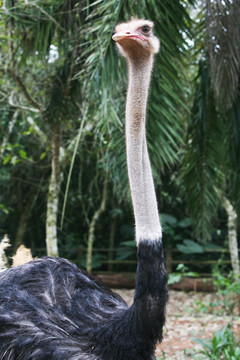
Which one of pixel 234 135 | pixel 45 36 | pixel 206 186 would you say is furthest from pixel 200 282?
pixel 45 36

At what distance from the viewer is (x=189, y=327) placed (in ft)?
18.6

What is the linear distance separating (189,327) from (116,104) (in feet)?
9.34

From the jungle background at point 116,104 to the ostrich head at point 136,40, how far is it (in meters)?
1.11

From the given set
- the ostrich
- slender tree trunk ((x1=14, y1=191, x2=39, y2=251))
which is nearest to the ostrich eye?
the ostrich

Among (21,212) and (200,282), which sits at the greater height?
(21,212)

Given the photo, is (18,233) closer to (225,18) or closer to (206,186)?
(206,186)

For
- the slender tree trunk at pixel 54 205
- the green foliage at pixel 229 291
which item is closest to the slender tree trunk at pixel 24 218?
the slender tree trunk at pixel 54 205

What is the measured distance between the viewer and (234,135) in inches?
176

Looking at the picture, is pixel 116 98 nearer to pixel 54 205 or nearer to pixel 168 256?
pixel 54 205

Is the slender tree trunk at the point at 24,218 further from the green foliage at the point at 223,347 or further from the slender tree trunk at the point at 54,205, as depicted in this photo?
the green foliage at the point at 223,347

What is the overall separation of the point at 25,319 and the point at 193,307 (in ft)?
16.7

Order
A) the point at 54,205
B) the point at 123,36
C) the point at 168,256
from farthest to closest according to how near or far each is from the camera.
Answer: the point at 168,256 < the point at 54,205 < the point at 123,36

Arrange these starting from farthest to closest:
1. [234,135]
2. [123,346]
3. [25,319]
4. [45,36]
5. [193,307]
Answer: [193,307]
[45,36]
[234,135]
[25,319]
[123,346]

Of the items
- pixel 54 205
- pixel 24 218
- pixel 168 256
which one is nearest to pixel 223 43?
pixel 54 205
